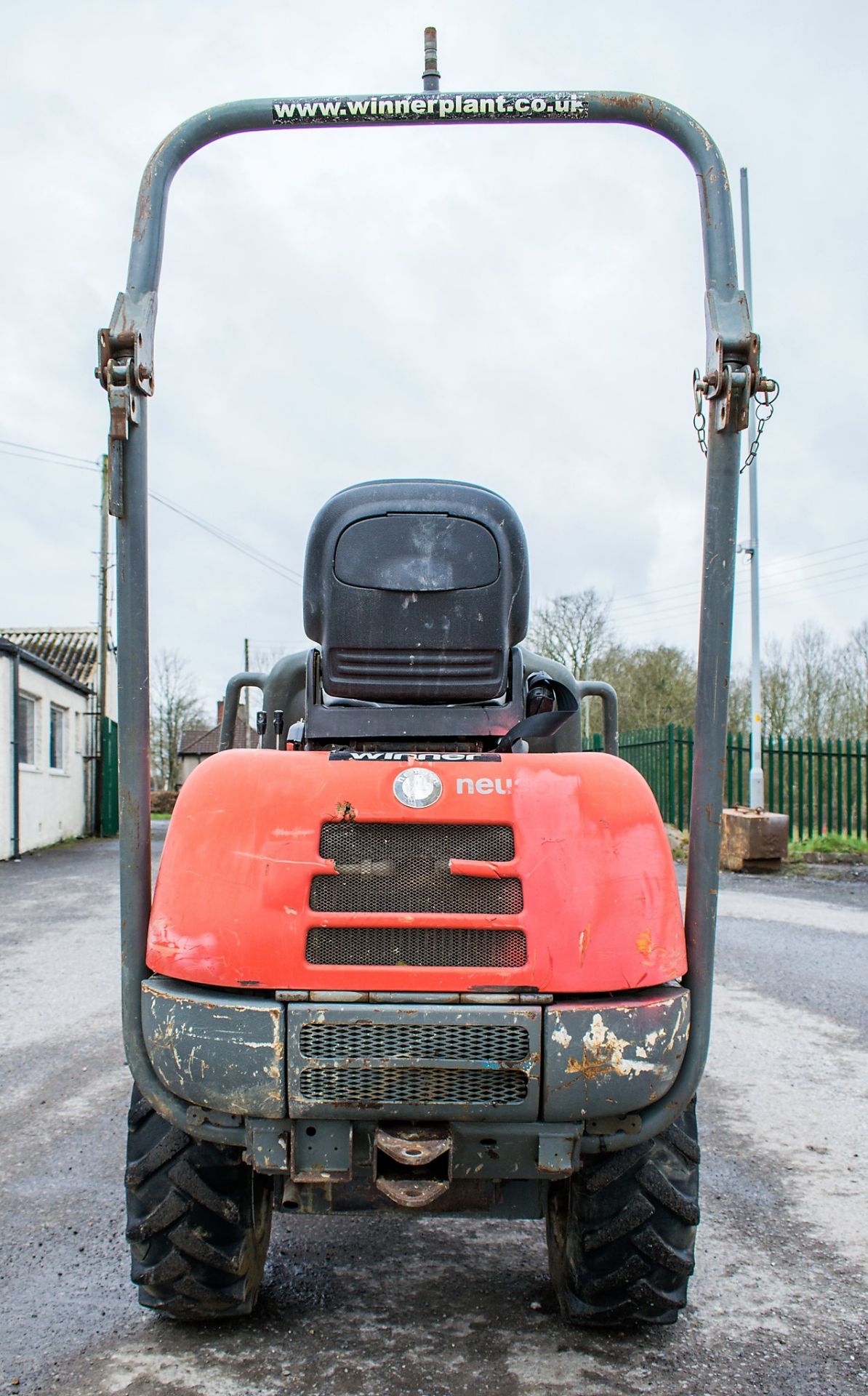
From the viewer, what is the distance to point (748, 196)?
57.2ft

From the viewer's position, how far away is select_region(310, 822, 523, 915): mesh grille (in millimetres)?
2660

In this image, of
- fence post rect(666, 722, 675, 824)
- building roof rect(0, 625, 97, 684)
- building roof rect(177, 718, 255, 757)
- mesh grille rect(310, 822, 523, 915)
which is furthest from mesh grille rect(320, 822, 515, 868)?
building roof rect(177, 718, 255, 757)

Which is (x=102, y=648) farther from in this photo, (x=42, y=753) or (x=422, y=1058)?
(x=422, y=1058)

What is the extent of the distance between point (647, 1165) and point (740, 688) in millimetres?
34354

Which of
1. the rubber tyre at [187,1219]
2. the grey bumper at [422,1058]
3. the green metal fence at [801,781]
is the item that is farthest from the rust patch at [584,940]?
the green metal fence at [801,781]

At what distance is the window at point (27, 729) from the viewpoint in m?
20.5

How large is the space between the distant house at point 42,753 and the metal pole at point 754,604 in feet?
36.9

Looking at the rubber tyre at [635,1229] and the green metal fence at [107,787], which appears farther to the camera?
the green metal fence at [107,787]

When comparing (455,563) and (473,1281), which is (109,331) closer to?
(455,563)

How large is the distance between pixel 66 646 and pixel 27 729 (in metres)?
12.5

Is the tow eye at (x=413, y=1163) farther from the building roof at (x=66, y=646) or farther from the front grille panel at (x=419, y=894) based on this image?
the building roof at (x=66, y=646)

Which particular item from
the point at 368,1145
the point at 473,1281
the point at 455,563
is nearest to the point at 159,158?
the point at 455,563

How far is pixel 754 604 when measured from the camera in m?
17.3

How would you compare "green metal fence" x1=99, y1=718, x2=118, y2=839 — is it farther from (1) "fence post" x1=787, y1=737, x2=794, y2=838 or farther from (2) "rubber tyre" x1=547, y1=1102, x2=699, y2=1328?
(2) "rubber tyre" x1=547, y1=1102, x2=699, y2=1328
